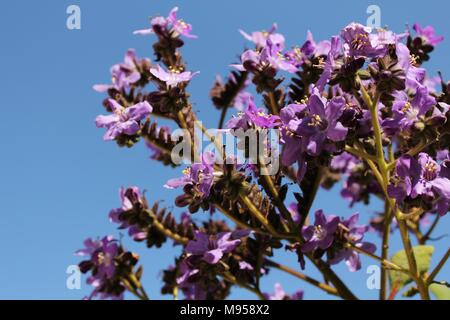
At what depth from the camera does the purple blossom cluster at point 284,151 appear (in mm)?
2666

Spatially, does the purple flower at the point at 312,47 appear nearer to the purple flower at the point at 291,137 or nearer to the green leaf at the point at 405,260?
the purple flower at the point at 291,137

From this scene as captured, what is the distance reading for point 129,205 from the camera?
12.7 ft

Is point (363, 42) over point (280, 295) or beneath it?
over

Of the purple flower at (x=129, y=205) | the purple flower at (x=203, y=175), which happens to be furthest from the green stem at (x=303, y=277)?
the purple flower at (x=203, y=175)

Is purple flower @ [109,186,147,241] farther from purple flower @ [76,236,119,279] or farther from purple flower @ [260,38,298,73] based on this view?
purple flower @ [260,38,298,73]

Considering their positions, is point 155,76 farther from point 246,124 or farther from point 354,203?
point 354,203

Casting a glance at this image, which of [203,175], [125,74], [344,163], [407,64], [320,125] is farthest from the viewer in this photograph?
[344,163]

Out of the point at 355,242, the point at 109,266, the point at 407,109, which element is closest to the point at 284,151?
the point at 407,109

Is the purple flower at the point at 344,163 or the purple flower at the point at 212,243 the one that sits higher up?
the purple flower at the point at 344,163

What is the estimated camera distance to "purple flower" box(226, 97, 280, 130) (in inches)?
110

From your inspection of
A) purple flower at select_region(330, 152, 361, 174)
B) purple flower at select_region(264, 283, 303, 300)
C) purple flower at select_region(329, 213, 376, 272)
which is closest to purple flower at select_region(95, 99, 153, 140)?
purple flower at select_region(329, 213, 376, 272)

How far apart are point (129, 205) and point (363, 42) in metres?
1.83

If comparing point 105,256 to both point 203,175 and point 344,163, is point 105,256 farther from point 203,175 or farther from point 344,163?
point 344,163

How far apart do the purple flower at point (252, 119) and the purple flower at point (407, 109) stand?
51cm
